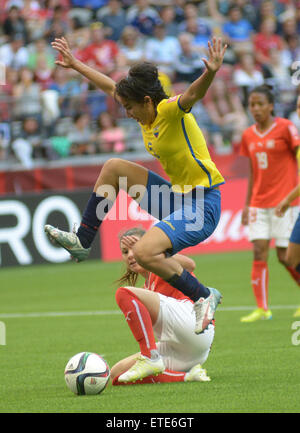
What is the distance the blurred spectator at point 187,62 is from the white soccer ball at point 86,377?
1203 centimetres

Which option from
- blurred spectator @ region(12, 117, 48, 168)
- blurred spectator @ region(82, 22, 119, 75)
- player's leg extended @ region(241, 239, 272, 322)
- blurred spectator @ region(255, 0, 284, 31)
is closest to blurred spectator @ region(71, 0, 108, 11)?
blurred spectator @ region(82, 22, 119, 75)

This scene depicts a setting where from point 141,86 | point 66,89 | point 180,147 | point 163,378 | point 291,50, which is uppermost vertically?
point 291,50

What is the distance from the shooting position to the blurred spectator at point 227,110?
57.6 ft

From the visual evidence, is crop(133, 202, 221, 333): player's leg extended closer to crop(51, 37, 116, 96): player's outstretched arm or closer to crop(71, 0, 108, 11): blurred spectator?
crop(51, 37, 116, 96): player's outstretched arm

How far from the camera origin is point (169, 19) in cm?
1955

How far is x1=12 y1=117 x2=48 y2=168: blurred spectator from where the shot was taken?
52.4 ft

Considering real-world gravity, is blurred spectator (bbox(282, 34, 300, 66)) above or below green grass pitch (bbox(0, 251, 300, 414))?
above

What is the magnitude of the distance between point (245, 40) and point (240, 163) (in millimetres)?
4401

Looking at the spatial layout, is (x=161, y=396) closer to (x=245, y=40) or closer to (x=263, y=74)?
(x=263, y=74)

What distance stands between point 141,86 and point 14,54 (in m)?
12.5

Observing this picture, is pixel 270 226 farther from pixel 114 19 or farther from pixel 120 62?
pixel 114 19

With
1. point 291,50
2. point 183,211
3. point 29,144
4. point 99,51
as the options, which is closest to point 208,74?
point 183,211

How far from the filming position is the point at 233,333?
28.8 ft

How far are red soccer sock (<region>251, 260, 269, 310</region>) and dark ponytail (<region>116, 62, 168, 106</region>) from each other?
13.4 ft
